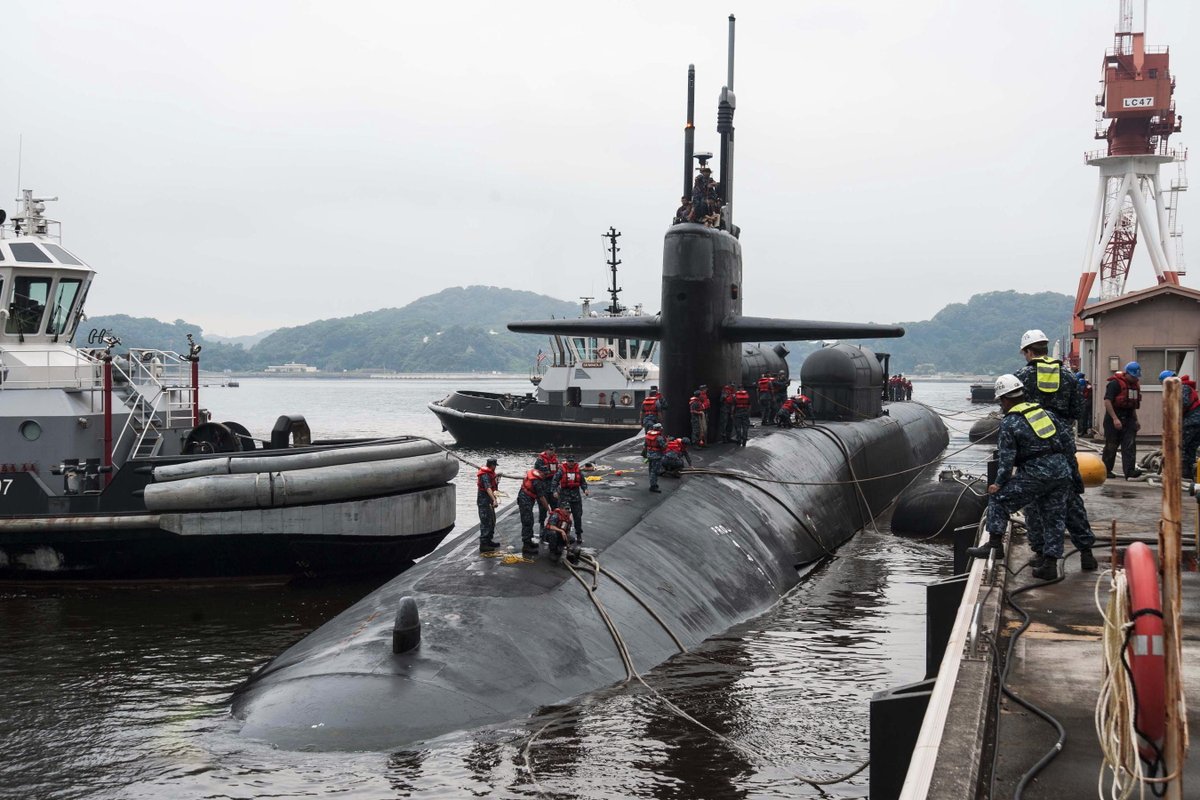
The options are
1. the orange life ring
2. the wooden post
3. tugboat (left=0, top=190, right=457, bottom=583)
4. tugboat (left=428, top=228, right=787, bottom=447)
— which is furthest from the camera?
tugboat (left=428, top=228, right=787, bottom=447)

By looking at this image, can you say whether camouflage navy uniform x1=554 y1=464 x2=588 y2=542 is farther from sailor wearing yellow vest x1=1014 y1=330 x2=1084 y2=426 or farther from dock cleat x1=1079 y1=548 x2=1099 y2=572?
dock cleat x1=1079 y1=548 x2=1099 y2=572

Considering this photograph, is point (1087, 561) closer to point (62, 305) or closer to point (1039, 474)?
point (1039, 474)

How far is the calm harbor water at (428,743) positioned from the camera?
8094 mm

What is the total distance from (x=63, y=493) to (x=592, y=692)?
41.6 ft

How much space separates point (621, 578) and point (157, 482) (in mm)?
8897

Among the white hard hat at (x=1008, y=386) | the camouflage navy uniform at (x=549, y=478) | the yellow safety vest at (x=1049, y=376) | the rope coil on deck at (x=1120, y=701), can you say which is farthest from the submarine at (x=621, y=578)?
the rope coil on deck at (x=1120, y=701)

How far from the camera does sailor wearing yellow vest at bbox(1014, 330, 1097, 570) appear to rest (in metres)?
9.70

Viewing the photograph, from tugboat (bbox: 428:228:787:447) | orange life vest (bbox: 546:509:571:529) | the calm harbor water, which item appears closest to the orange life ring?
the calm harbor water

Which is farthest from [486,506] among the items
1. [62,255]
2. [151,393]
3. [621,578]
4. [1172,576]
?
[62,255]

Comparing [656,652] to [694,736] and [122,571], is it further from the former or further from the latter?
[122,571]

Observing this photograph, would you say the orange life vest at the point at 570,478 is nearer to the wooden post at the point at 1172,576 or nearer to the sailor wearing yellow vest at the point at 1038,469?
the sailor wearing yellow vest at the point at 1038,469

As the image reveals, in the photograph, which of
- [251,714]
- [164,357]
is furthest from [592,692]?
[164,357]

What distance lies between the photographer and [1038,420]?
926 cm

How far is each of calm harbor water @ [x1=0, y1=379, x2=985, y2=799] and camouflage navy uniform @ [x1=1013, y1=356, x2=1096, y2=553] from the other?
2.51 metres
